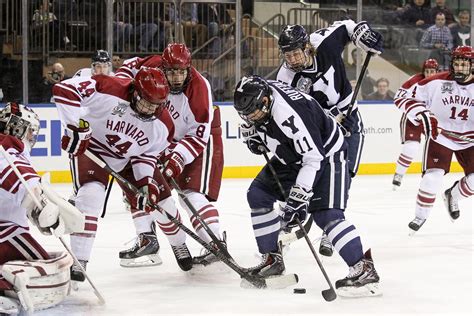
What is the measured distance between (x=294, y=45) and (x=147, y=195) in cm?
95

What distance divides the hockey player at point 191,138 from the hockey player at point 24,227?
2.87 ft

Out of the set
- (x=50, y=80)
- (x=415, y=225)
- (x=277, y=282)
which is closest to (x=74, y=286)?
(x=277, y=282)

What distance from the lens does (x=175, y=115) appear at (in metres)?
4.64

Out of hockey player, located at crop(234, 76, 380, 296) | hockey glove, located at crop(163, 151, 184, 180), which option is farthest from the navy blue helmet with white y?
hockey glove, located at crop(163, 151, 184, 180)

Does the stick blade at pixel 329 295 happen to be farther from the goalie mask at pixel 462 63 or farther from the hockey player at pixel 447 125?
the goalie mask at pixel 462 63

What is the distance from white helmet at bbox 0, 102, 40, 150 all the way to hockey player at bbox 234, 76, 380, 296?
750mm

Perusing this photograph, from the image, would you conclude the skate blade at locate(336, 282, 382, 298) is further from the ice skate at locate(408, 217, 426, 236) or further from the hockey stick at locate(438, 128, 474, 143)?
the hockey stick at locate(438, 128, 474, 143)

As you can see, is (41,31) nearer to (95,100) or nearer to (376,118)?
(376,118)

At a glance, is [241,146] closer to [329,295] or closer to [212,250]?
[212,250]

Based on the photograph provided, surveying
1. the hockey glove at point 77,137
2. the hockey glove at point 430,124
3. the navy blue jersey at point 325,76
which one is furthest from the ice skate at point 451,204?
the hockey glove at point 77,137

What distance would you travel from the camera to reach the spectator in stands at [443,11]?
9.48 metres

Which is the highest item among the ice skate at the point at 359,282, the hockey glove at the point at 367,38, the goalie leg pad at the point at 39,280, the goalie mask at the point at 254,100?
the hockey glove at the point at 367,38

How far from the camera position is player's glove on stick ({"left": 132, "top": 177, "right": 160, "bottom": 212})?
4219 millimetres

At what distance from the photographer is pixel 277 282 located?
4199mm
